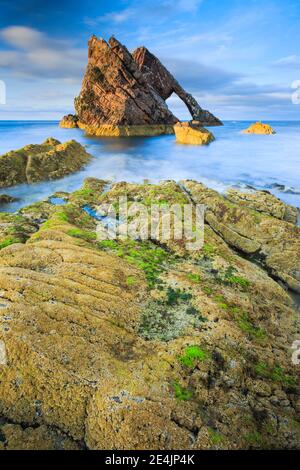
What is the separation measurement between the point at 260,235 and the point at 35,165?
1692cm

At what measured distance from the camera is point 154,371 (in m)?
4.91

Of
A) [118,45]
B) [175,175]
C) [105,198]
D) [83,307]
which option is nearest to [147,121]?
[118,45]

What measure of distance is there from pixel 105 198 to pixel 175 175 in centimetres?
1240

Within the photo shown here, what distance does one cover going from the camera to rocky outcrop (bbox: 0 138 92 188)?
20406 millimetres

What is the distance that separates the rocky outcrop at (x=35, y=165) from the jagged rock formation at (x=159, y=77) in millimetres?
72101

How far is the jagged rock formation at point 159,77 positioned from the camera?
88875mm

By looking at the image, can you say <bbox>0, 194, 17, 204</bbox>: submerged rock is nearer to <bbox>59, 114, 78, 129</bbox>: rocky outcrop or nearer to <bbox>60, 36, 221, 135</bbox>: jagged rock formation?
<bbox>60, 36, 221, 135</bbox>: jagged rock formation

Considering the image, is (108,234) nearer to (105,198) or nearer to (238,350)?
(105,198)

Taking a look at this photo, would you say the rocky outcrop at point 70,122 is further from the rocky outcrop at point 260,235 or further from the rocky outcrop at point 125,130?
the rocky outcrop at point 260,235

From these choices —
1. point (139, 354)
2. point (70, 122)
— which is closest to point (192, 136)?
point (139, 354)

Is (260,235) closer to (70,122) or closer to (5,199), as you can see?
(5,199)

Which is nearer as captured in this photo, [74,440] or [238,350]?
[74,440]

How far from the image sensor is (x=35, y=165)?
72.5 feet
